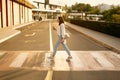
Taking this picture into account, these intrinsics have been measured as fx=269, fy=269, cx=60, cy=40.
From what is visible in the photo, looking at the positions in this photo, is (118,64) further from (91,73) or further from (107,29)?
(107,29)

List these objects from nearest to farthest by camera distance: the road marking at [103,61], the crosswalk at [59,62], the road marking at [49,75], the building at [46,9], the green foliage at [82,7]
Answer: the road marking at [49,75] < the crosswalk at [59,62] < the road marking at [103,61] < the building at [46,9] < the green foliage at [82,7]

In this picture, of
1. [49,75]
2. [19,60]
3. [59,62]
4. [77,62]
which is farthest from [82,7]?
[49,75]

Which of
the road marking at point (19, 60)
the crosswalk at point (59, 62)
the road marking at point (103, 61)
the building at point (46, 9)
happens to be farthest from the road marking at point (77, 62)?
the building at point (46, 9)

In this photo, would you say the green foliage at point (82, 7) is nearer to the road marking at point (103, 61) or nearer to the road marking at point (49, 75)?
the road marking at point (103, 61)

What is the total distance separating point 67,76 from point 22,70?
5.62 feet

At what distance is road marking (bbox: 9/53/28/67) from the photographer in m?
9.81

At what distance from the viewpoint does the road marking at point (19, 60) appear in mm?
9812

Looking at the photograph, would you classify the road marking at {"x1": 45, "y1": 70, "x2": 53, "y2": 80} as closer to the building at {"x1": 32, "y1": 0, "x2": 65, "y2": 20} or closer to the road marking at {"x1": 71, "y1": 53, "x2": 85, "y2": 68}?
the road marking at {"x1": 71, "y1": 53, "x2": 85, "y2": 68}

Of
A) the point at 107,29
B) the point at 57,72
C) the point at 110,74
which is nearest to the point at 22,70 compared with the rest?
the point at 57,72

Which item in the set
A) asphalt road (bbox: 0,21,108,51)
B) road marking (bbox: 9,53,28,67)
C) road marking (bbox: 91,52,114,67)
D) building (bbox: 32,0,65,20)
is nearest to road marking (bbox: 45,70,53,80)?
road marking (bbox: 9,53,28,67)

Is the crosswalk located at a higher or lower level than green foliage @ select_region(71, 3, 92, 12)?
lower

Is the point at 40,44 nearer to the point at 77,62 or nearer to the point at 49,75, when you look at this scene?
the point at 77,62

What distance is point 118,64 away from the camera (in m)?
10.0

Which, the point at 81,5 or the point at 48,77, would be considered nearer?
the point at 48,77
